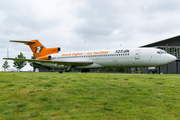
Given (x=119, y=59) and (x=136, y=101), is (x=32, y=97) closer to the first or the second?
(x=136, y=101)

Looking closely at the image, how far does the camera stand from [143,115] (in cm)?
727

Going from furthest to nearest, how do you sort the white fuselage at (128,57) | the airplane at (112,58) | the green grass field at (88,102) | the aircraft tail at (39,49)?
the aircraft tail at (39,49)
the airplane at (112,58)
the white fuselage at (128,57)
the green grass field at (88,102)

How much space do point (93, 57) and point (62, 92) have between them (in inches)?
827

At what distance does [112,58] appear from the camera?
1109 inches

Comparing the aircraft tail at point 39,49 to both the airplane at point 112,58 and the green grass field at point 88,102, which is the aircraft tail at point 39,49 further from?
the green grass field at point 88,102

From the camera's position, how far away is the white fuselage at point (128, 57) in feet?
82.5

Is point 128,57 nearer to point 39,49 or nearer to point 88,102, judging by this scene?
point 88,102

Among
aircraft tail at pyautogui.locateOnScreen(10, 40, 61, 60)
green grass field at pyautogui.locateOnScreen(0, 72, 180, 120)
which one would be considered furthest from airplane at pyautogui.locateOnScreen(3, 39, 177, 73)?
green grass field at pyautogui.locateOnScreen(0, 72, 180, 120)

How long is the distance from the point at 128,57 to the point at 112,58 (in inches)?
109

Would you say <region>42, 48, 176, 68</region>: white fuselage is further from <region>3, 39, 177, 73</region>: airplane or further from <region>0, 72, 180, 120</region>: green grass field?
<region>0, 72, 180, 120</region>: green grass field

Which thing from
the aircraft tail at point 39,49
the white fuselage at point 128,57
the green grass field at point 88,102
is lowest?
the green grass field at point 88,102

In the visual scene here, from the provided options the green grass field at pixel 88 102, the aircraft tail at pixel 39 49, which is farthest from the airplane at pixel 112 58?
the green grass field at pixel 88 102

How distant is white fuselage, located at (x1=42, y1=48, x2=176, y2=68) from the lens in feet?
82.5

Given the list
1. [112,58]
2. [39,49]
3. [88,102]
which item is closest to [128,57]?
[112,58]
